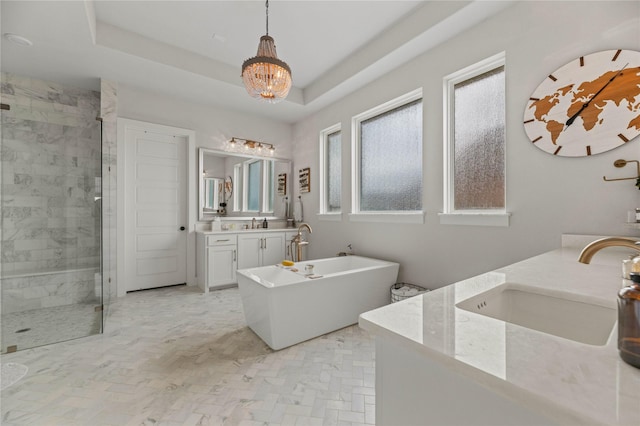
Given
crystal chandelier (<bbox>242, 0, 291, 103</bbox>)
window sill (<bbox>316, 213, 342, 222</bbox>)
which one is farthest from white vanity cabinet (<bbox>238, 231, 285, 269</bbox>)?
crystal chandelier (<bbox>242, 0, 291, 103</bbox>)

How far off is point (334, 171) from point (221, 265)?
222 cm

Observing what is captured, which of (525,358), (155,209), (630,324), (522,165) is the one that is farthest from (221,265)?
(630,324)

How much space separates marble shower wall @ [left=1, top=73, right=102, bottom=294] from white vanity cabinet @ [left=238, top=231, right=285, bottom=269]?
5.56 feet

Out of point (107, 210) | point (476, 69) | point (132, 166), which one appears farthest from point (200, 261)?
point (476, 69)

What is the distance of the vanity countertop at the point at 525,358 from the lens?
0.39 m

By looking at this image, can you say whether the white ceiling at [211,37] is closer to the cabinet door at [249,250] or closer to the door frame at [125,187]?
the door frame at [125,187]

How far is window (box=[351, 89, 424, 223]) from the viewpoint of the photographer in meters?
3.09

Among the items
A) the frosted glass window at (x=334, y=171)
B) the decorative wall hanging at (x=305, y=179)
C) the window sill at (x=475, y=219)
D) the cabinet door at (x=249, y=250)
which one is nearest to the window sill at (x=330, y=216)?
the frosted glass window at (x=334, y=171)

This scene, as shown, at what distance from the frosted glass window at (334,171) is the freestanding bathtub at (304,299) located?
155 cm

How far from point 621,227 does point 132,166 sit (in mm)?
4963

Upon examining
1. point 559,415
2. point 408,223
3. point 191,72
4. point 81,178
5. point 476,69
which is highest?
point 191,72

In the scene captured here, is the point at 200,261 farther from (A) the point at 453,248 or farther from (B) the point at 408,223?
(A) the point at 453,248

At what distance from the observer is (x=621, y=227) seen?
1.71 m

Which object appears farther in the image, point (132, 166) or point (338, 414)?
point (132, 166)
